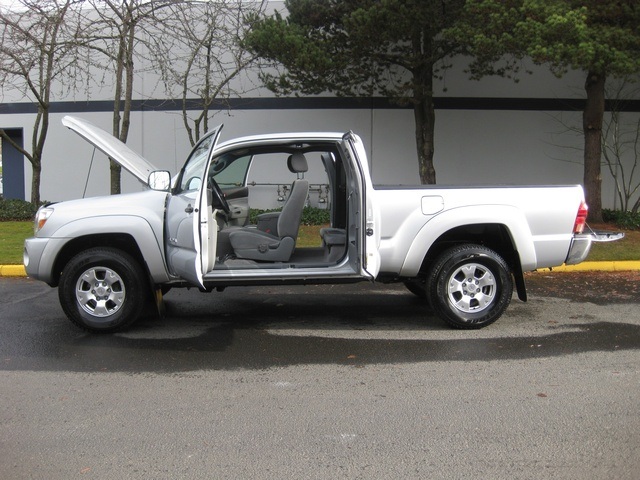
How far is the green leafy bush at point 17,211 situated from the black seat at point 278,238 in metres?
11.0

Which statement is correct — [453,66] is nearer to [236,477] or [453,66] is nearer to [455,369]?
[455,369]

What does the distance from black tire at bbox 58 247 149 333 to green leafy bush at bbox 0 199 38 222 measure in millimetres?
10511

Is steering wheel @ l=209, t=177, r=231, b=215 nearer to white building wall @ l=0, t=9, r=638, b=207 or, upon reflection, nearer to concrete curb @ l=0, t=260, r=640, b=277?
concrete curb @ l=0, t=260, r=640, b=277

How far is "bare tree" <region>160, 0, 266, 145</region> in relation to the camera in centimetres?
1480

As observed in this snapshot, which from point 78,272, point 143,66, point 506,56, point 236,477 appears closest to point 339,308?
point 78,272

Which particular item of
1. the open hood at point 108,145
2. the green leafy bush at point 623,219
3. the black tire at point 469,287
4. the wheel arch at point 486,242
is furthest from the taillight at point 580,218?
the green leafy bush at point 623,219

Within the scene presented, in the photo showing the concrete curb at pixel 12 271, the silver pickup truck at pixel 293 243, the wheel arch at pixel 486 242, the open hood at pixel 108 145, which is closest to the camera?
the silver pickup truck at pixel 293 243

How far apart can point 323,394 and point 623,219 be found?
38.6 ft

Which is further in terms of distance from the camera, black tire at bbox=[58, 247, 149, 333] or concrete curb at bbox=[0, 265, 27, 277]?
concrete curb at bbox=[0, 265, 27, 277]

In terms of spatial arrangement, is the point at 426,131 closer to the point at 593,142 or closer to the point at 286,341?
the point at 593,142

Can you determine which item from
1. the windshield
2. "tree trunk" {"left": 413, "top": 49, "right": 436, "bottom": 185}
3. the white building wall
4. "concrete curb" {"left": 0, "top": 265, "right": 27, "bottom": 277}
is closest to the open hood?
the windshield

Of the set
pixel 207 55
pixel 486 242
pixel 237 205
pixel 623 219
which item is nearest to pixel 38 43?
pixel 207 55

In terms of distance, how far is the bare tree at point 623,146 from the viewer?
1622cm

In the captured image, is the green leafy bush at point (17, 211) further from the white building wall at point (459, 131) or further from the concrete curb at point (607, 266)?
the concrete curb at point (607, 266)
